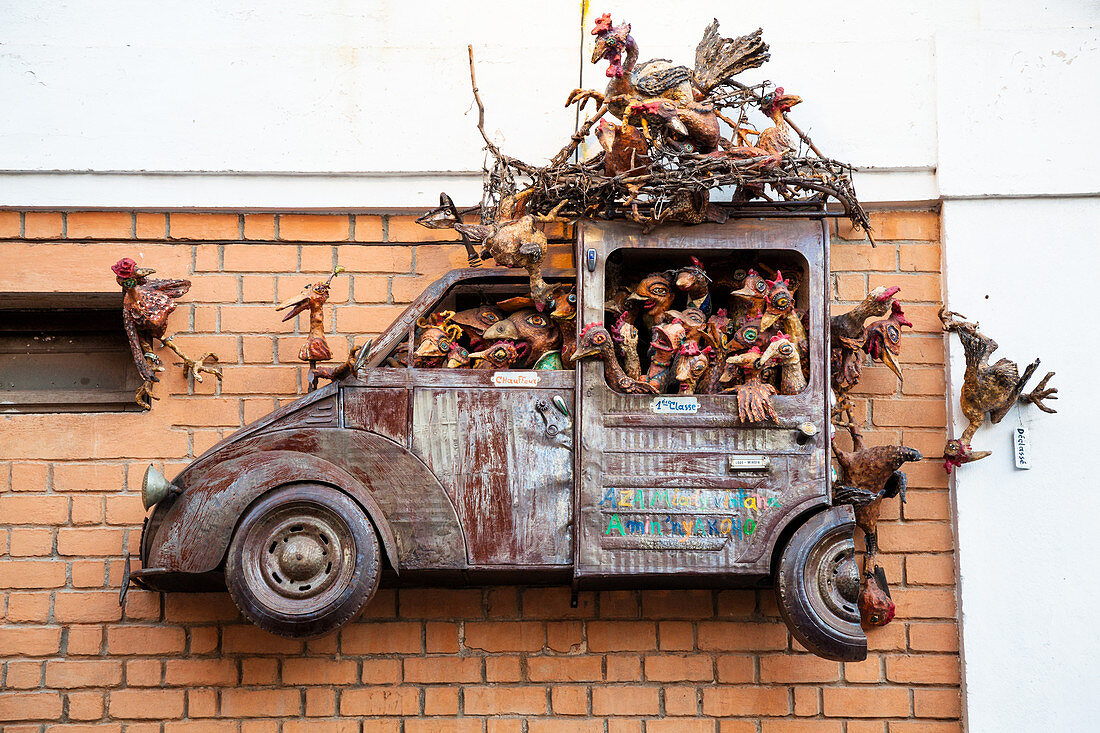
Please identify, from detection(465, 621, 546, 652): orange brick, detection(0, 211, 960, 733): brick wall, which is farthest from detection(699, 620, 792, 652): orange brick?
detection(465, 621, 546, 652): orange brick

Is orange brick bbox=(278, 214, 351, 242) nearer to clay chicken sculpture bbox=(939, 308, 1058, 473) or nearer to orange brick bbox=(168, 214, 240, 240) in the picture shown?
orange brick bbox=(168, 214, 240, 240)

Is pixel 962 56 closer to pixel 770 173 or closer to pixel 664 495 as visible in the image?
pixel 770 173

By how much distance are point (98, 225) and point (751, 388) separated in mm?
2727

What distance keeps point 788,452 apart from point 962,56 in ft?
6.32

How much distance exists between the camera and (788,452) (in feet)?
12.7

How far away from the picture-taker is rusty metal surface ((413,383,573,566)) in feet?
12.6

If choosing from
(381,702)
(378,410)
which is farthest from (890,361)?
(381,702)

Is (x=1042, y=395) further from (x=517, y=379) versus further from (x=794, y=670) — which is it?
(x=517, y=379)

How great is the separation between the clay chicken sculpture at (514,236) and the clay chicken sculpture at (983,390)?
1655 mm

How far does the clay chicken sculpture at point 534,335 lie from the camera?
4.04 metres

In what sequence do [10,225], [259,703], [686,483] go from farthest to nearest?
1. [10,225]
2. [259,703]
3. [686,483]

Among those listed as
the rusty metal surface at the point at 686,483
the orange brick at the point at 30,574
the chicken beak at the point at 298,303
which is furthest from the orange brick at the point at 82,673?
the rusty metal surface at the point at 686,483

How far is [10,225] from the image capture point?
4.49 meters

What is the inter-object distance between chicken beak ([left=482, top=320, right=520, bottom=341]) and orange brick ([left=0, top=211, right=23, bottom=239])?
6.66 feet
